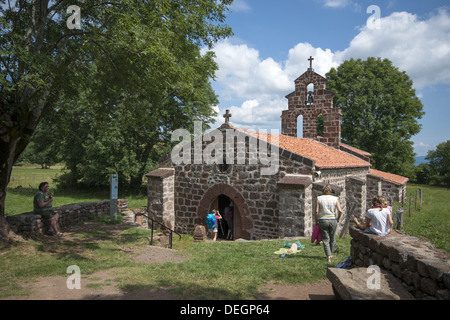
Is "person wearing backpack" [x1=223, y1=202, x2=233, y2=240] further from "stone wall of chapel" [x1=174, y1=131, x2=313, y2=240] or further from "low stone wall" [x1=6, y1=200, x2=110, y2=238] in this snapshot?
"low stone wall" [x1=6, y1=200, x2=110, y2=238]

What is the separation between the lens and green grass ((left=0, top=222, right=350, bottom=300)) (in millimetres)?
4832

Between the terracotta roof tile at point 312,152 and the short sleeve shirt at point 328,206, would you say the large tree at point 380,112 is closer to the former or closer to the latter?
the terracotta roof tile at point 312,152

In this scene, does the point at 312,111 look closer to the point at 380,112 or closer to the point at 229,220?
the point at 229,220

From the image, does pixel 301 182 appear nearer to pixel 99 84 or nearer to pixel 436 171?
pixel 99 84

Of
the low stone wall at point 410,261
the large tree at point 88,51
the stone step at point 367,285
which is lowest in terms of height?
the stone step at point 367,285

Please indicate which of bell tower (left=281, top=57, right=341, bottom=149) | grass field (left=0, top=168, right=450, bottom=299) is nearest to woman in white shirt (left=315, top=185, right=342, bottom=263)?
grass field (left=0, top=168, right=450, bottom=299)

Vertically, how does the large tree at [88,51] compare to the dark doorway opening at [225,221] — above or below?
above

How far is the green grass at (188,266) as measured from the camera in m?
4.83

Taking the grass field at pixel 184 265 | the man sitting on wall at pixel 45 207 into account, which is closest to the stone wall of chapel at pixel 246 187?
the grass field at pixel 184 265

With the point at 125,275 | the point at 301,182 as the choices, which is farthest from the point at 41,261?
the point at 301,182

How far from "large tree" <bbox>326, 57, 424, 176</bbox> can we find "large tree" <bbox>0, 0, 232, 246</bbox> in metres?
19.8

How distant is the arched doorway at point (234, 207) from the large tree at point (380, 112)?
61.1ft
